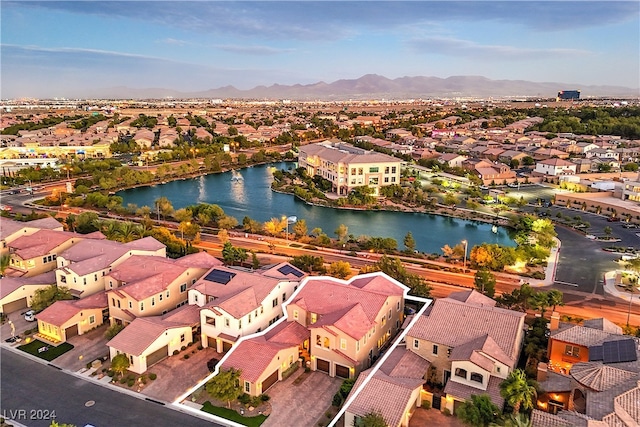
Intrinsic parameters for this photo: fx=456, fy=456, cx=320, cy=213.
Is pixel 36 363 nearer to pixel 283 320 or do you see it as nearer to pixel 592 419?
pixel 283 320

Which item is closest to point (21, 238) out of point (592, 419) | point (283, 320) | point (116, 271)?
point (116, 271)

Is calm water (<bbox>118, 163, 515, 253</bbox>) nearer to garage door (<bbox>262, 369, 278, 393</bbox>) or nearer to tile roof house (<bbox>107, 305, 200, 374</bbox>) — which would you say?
tile roof house (<bbox>107, 305, 200, 374</bbox>)

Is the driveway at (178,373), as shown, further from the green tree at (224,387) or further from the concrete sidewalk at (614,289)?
the concrete sidewalk at (614,289)

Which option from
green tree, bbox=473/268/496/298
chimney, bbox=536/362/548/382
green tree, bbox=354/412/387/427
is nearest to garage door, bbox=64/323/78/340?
green tree, bbox=354/412/387/427

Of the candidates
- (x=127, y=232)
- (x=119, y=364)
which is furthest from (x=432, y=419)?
(x=127, y=232)

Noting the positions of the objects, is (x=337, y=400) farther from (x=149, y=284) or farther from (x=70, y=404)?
(x=149, y=284)

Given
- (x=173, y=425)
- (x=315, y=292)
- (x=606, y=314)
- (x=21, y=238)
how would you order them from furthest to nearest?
(x=21, y=238) < (x=606, y=314) < (x=315, y=292) < (x=173, y=425)

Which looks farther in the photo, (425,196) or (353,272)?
(425,196)
